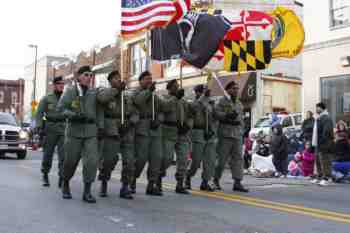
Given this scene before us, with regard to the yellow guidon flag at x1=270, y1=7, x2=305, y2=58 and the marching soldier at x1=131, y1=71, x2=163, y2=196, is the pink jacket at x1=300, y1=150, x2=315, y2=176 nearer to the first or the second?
the yellow guidon flag at x1=270, y1=7, x2=305, y2=58

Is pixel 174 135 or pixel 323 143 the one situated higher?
pixel 174 135

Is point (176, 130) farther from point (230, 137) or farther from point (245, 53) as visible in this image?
point (245, 53)

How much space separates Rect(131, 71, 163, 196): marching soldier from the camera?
8531 millimetres

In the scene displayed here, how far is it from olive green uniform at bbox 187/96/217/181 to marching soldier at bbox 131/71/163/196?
2.77 feet

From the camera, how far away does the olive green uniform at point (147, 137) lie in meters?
8.52

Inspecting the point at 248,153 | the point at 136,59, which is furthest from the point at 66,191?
the point at 136,59

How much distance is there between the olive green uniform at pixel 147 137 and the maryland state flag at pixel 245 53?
5775 millimetres

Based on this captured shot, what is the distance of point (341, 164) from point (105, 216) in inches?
319

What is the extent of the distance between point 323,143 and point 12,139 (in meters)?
13.1

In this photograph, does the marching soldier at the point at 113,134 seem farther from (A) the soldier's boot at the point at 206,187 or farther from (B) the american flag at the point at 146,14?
(B) the american flag at the point at 146,14

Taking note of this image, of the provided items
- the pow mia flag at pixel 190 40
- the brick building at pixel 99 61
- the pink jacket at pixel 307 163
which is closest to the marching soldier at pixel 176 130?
the pow mia flag at pixel 190 40

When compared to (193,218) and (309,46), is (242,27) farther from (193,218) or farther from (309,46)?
(193,218)

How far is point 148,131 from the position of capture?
860 centimetres

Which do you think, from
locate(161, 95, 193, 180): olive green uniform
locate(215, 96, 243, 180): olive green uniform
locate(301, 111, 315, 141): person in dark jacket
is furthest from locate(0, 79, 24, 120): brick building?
locate(161, 95, 193, 180): olive green uniform
